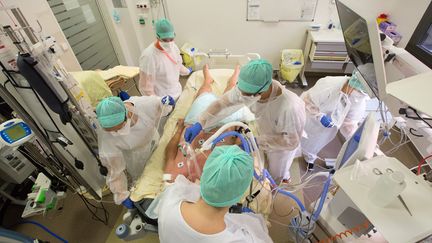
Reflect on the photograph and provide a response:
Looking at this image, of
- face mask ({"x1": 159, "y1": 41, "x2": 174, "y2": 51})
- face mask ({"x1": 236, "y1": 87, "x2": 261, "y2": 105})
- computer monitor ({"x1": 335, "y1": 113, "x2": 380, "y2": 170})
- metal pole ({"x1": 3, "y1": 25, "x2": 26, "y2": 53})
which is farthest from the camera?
face mask ({"x1": 159, "y1": 41, "x2": 174, "y2": 51})

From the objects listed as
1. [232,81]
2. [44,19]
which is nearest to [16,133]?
[44,19]

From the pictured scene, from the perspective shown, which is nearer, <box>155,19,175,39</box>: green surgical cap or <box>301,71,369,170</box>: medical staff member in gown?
<box>301,71,369,170</box>: medical staff member in gown

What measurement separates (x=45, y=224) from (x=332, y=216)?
2435 mm

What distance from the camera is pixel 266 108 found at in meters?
1.58

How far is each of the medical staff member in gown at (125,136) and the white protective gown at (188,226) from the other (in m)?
0.55

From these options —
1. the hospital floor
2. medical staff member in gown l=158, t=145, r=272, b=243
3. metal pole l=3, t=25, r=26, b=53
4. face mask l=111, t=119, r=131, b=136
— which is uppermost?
metal pole l=3, t=25, r=26, b=53

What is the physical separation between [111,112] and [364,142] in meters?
1.40

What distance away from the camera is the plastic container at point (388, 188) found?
82 centimetres

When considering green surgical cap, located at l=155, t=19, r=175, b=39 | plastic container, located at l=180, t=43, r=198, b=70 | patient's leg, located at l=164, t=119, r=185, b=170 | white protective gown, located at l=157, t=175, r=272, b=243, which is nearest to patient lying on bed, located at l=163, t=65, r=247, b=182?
patient's leg, located at l=164, t=119, r=185, b=170

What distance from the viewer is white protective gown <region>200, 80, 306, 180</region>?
1.45 m

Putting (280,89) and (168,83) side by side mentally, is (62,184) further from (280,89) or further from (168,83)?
(280,89)

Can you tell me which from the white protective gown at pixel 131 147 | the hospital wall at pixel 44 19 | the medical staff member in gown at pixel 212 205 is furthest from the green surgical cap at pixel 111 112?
the hospital wall at pixel 44 19

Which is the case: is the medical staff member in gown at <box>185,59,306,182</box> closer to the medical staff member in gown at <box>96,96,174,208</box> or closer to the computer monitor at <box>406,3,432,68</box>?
the medical staff member in gown at <box>96,96,174,208</box>

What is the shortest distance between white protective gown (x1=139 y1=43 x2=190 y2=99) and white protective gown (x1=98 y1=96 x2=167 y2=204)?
45 cm
